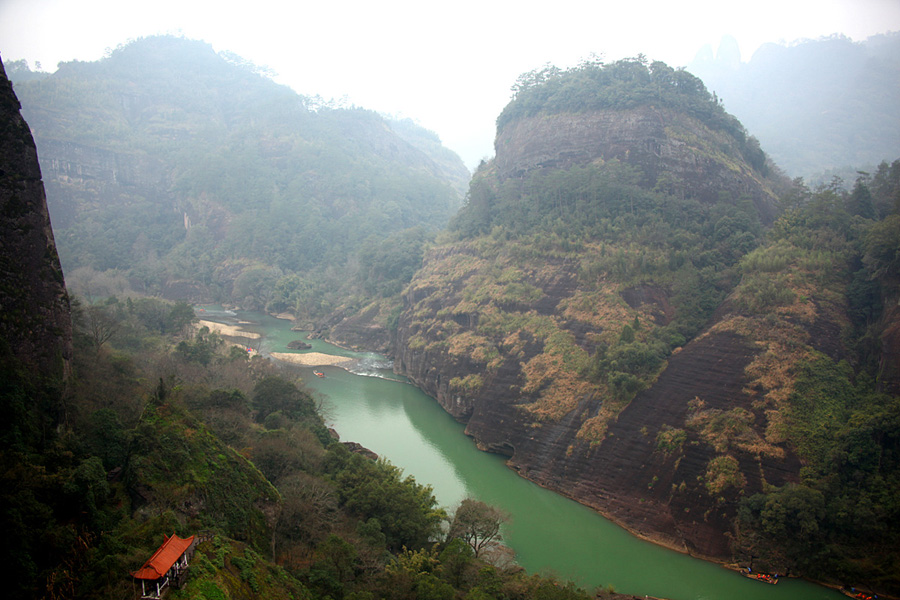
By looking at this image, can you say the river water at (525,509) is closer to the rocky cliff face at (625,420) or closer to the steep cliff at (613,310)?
the rocky cliff face at (625,420)

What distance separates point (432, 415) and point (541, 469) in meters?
11.3

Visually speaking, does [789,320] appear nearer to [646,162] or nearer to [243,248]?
[646,162]

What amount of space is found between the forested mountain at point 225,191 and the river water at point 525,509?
23.1m

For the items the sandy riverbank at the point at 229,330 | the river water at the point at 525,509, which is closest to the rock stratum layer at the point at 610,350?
the river water at the point at 525,509

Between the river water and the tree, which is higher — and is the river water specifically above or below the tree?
below

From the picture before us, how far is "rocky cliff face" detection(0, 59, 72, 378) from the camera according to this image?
13266 millimetres

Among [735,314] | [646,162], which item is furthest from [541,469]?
[646,162]

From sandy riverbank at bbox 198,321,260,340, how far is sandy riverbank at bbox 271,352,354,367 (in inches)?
317

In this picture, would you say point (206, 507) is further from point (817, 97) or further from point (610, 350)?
point (817, 97)

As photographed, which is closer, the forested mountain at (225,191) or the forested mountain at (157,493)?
the forested mountain at (157,493)

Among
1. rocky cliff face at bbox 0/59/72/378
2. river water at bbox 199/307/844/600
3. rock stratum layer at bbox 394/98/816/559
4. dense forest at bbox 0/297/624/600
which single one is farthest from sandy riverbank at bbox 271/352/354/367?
rocky cliff face at bbox 0/59/72/378

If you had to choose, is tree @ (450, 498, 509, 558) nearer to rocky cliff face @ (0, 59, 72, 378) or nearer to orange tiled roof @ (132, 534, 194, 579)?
orange tiled roof @ (132, 534, 194, 579)

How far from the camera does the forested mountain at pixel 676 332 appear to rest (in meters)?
19.3

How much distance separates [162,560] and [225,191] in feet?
302
